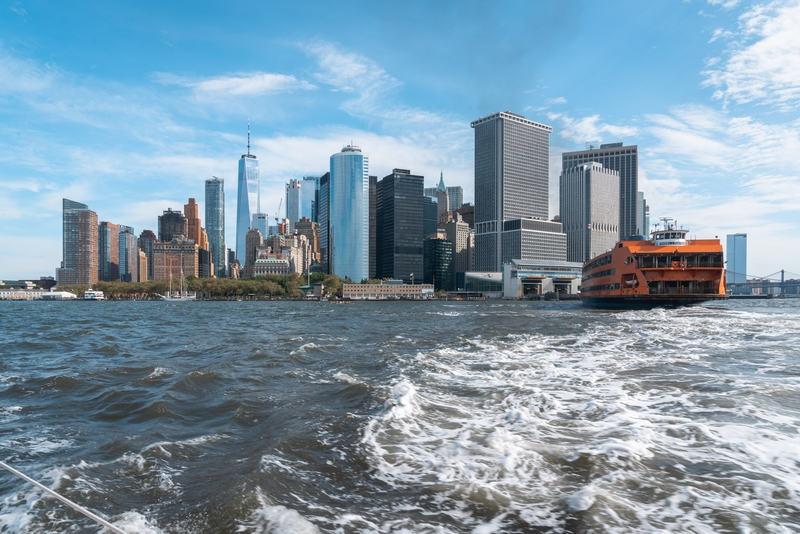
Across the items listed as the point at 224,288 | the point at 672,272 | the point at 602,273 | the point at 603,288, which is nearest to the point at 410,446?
the point at 672,272

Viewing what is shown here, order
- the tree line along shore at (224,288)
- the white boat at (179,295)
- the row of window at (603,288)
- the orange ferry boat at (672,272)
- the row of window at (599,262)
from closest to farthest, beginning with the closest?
the orange ferry boat at (672,272) → the row of window at (603,288) → the row of window at (599,262) → the white boat at (179,295) → the tree line along shore at (224,288)

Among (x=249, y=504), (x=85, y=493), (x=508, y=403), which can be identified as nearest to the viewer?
(x=249, y=504)

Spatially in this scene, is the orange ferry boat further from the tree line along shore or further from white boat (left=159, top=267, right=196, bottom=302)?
white boat (left=159, top=267, right=196, bottom=302)

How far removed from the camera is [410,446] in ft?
28.2

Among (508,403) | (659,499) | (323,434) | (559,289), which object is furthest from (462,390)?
(559,289)

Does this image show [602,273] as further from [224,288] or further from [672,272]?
[224,288]

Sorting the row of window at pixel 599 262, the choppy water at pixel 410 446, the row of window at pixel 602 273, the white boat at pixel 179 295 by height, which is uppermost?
the row of window at pixel 599 262

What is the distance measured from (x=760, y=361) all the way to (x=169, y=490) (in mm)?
19933

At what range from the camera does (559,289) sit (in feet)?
574

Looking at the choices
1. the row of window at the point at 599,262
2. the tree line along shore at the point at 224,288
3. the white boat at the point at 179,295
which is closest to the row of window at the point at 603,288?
the row of window at the point at 599,262

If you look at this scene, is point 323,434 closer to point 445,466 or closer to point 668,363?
point 445,466

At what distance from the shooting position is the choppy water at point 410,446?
590 centimetres

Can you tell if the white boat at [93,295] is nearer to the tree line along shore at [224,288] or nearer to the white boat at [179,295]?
the tree line along shore at [224,288]

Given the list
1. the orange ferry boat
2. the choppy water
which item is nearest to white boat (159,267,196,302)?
the orange ferry boat
